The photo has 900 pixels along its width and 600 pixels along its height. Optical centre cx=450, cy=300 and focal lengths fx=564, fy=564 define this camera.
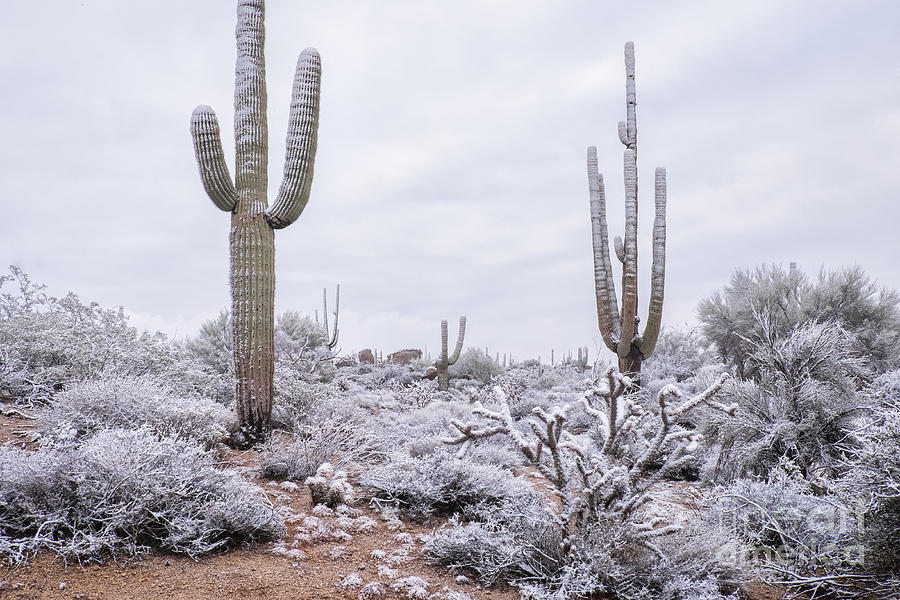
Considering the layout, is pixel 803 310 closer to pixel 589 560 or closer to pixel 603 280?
pixel 603 280

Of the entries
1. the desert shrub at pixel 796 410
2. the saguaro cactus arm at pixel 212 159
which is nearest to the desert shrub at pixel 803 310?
the desert shrub at pixel 796 410

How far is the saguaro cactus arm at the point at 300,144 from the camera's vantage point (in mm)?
7285

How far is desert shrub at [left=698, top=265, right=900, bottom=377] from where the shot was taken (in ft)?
34.1

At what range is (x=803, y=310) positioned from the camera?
11.3 meters

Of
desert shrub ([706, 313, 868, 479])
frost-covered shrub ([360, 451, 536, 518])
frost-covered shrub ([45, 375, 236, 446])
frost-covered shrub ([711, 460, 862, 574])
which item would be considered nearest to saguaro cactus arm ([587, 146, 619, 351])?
desert shrub ([706, 313, 868, 479])

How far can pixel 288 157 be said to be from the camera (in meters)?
7.46

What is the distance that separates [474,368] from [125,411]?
13.1 metres

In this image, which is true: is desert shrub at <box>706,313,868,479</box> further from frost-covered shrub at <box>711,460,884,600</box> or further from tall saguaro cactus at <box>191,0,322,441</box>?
tall saguaro cactus at <box>191,0,322,441</box>

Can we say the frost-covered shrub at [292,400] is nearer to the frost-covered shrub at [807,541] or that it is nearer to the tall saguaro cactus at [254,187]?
the tall saguaro cactus at [254,187]

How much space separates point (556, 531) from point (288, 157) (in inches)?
227

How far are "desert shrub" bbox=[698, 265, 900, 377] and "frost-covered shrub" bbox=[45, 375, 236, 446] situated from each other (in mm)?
8429

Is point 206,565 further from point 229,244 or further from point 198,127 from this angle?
point 198,127

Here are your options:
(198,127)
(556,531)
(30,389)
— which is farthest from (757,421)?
(30,389)

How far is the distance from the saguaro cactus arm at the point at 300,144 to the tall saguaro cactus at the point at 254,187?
13mm
